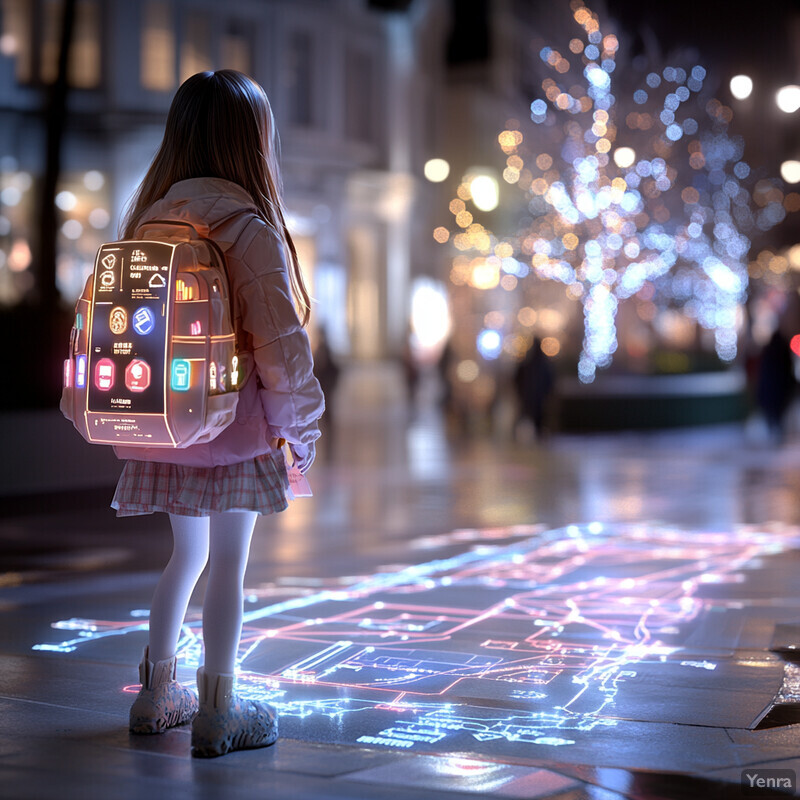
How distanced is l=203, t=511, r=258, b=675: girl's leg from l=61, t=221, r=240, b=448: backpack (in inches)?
11.8

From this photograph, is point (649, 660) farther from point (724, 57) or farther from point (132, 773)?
point (724, 57)

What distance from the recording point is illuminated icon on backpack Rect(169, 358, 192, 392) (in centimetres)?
361

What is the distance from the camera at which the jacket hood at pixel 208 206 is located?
378cm

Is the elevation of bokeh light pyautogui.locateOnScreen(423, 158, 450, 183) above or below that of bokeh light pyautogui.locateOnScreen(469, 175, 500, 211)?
above

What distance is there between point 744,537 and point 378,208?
36.1 meters

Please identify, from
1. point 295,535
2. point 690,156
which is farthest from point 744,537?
point 690,156

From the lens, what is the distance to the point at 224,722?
3.69 m

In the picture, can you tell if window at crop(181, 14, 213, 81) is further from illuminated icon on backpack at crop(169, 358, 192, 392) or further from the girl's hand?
illuminated icon on backpack at crop(169, 358, 192, 392)

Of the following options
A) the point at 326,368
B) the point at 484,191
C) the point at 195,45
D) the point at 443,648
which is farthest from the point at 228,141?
the point at 195,45

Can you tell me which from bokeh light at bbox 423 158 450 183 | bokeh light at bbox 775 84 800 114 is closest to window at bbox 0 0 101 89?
bokeh light at bbox 423 158 450 183

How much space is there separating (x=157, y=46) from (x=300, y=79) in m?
6.19

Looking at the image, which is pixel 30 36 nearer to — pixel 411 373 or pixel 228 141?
pixel 411 373

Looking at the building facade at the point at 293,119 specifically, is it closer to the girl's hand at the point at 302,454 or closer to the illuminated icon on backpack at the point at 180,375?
the girl's hand at the point at 302,454

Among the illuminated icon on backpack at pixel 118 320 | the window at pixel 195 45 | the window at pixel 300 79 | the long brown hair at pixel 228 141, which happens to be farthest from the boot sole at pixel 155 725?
the window at pixel 300 79
